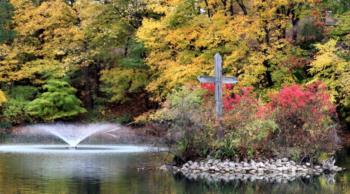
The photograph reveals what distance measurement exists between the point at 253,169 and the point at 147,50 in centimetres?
1551

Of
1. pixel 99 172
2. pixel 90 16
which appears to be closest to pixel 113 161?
pixel 99 172

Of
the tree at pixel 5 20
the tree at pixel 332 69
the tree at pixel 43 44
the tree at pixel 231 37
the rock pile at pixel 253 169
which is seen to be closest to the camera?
the rock pile at pixel 253 169

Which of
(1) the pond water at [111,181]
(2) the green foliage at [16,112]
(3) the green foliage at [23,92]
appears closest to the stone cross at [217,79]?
(1) the pond water at [111,181]

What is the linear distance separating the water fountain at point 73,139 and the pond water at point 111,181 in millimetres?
3455

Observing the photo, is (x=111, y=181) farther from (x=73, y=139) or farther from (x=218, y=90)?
(x=73, y=139)

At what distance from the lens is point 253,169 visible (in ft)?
57.5

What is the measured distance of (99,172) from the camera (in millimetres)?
16406

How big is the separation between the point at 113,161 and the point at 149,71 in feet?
42.9

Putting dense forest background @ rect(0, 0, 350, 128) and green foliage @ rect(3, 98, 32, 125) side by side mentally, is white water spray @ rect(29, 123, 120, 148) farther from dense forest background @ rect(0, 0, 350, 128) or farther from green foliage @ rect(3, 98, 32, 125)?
green foliage @ rect(3, 98, 32, 125)

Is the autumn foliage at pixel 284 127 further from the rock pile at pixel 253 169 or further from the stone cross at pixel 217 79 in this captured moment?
the stone cross at pixel 217 79

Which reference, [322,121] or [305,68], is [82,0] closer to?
[305,68]

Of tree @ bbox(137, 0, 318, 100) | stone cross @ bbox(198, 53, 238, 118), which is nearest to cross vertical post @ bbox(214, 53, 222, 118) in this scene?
stone cross @ bbox(198, 53, 238, 118)

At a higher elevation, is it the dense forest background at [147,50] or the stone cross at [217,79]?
the dense forest background at [147,50]

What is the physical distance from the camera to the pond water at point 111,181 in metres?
13.6
